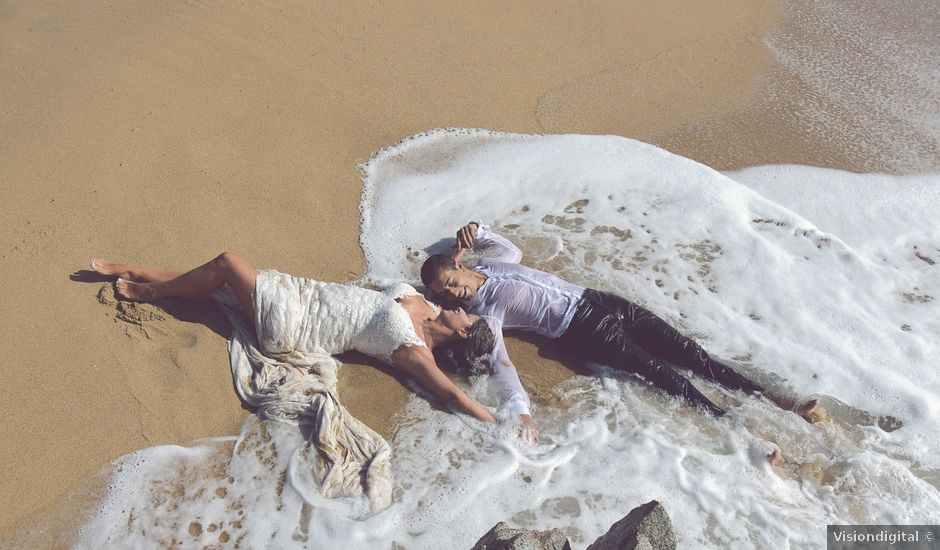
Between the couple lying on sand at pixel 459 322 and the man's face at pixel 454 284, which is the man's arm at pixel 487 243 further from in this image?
the man's face at pixel 454 284

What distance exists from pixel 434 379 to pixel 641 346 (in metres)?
1.34

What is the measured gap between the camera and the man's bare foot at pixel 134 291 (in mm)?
4363

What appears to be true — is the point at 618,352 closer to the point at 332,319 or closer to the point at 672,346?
the point at 672,346

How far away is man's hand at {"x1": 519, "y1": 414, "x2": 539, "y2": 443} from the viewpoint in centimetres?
408

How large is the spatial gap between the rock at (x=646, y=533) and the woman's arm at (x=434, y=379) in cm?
127

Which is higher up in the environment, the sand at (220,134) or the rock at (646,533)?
the sand at (220,134)

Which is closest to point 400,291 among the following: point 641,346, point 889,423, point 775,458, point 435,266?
point 435,266

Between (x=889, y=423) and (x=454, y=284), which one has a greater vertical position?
(x=454, y=284)

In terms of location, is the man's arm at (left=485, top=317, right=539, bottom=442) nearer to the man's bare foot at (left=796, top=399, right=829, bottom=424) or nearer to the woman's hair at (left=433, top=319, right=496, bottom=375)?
the woman's hair at (left=433, top=319, right=496, bottom=375)

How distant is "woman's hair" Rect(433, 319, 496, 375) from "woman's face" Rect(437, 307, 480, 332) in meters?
0.04

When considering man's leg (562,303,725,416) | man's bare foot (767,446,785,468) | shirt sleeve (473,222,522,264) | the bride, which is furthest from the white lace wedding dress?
man's bare foot (767,446,785,468)

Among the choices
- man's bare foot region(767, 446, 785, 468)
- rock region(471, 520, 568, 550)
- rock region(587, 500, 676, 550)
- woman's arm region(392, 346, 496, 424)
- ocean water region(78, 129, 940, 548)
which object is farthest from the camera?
woman's arm region(392, 346, 496, 424)

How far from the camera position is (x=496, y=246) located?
498cm

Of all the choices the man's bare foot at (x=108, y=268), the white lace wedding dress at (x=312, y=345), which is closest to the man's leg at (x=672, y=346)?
the white lace wedding dress at (x=312, y=345)
